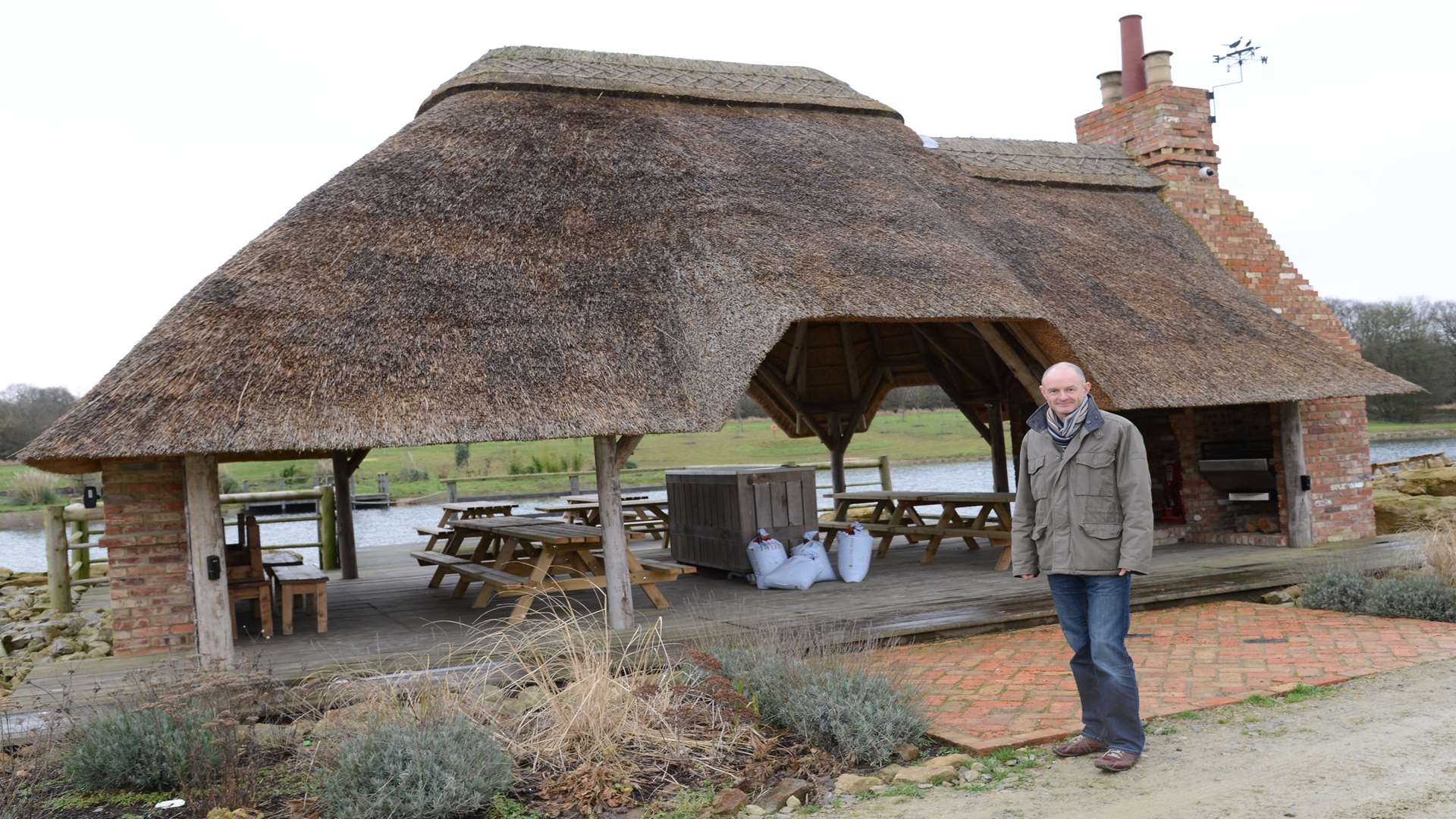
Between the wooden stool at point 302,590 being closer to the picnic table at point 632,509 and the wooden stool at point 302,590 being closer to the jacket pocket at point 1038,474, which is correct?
the picnic table at point 632,509

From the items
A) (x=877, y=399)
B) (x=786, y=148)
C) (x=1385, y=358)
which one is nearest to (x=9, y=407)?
(x=877, y=399)

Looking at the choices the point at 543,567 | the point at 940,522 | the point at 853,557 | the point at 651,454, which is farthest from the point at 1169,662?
the point at 651,454

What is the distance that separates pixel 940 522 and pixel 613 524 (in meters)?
4.29

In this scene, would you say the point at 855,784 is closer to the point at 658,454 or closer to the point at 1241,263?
the point at 1241,263

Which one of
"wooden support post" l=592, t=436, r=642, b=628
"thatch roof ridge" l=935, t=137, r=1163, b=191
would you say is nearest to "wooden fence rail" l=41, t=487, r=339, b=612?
"wooden support post" l=592, t=436, r=642, b=628

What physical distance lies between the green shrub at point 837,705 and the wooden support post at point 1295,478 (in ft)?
19.6

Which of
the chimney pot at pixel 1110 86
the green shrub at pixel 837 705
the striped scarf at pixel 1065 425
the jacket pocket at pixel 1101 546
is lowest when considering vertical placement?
the green shrub at pixel 837 705

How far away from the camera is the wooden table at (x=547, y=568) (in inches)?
271

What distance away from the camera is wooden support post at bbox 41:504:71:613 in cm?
904

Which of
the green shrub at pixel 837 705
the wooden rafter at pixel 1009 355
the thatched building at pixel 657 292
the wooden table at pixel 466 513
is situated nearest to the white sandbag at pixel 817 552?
the thatched building at pixel 657 292

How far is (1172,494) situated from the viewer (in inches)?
418

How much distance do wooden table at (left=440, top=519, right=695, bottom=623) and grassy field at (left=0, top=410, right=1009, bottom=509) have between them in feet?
54.6

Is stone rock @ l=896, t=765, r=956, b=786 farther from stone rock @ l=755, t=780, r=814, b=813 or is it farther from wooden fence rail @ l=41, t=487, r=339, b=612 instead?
wooden fence rail @ l=41, t=487, r=339, b=612

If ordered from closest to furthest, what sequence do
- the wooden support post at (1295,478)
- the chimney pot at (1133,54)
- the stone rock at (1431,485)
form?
the wooden support post at (1295,478) → the chimney pot at (1133,54) → the stone rock at (1431,485)
